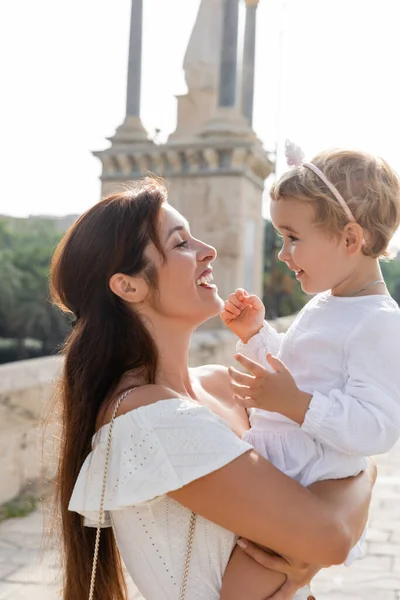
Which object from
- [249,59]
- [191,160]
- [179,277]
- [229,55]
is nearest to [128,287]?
[179,277]

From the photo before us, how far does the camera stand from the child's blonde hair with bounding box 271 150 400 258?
6.55ft

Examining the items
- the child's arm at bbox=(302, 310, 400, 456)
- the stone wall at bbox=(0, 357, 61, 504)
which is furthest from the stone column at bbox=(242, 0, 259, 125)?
the child's arm at bbox=(302, 310, 400, 456)

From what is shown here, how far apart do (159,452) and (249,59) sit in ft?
47.3

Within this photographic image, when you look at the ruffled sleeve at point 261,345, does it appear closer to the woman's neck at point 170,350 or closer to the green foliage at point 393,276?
the woman's neck at point 170,350

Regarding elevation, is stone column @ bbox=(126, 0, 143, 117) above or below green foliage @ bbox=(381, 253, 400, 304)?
above

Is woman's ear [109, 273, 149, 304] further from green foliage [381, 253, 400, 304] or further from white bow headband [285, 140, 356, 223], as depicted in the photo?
green foliage [381, 253, 400, 304]

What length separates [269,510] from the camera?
170 cm

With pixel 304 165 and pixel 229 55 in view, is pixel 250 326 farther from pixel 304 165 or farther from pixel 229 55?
pixel 229 55

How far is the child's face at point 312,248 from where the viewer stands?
2014 mm

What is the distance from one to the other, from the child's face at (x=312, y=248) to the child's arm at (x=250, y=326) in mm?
377

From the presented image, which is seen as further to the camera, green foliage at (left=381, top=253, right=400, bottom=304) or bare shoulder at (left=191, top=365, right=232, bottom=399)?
green foliage at (left=381, top=253, right=400, bottom=304)

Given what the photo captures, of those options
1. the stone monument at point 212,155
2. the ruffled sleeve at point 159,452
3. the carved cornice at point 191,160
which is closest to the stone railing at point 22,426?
the ruffled sleeve at point 159,452

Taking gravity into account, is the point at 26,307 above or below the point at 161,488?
below

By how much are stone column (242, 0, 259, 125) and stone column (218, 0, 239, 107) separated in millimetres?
2986
